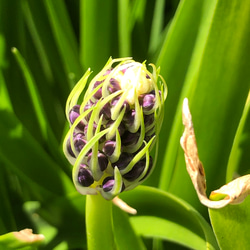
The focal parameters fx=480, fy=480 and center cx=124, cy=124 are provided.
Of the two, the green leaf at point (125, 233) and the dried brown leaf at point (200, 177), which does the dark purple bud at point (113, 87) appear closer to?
the dried brown leaf at point (200, 177)

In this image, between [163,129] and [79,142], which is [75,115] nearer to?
[79,142]

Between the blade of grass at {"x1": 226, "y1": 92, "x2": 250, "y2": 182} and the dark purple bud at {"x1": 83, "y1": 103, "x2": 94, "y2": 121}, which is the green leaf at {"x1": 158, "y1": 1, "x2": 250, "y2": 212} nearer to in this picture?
the blade of grass at {"x1": 226, "y1": 92, "x2": 250, "y2": 182}

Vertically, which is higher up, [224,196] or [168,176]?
[224,196]

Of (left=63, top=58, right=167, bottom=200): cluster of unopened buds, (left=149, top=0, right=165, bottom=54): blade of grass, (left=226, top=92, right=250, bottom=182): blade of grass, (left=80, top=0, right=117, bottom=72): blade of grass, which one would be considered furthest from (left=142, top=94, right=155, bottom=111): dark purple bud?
(left=149, top=0, right=165, bottom=54): blade of grass

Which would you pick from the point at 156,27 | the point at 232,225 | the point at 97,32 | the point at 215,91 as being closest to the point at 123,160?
the point at 232,225

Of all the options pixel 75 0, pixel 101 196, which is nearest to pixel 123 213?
pixel 101 196

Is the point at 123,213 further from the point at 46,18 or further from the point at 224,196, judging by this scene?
the point at 46,18

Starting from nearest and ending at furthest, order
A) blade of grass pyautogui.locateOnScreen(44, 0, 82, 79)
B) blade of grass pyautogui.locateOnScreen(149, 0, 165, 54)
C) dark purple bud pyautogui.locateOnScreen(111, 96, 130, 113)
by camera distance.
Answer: dark purple bud pyautogui.locateOnScreen(111, 96, 130, 113), blade of grass pyautogui.locateOnScreen(44, 0, 82, 79), blade of grass pyautogui.locateOnScreen(149, 0, 165, 54)
